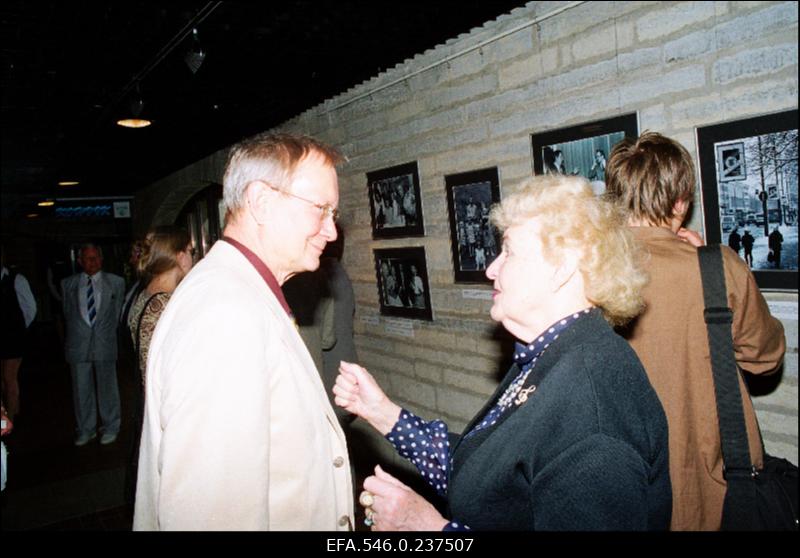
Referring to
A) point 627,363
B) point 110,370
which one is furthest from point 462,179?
point 110,370

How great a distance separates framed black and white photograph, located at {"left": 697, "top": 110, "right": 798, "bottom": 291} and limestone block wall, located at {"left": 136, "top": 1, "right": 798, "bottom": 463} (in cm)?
7

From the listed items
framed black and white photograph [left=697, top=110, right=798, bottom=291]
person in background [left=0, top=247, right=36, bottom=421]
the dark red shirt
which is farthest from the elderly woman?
person in background [left=0, top=247, right=36, bottom=421]

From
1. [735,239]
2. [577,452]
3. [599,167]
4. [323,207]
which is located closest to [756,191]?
[735,239]

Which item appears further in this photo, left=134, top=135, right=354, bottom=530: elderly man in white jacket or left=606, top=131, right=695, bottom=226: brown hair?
left=606, top=131, right=695, bottom=226: brown hair

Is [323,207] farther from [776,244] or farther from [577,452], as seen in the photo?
[776,244]

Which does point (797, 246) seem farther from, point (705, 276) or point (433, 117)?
point (433, 117)

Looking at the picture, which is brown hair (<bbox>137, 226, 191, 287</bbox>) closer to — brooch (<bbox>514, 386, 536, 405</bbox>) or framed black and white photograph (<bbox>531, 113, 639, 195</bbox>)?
framed black and white photograph (<bbox>531, 113, 639, 195</bbox>)

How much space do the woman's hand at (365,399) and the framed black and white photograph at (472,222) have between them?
5.78 feet

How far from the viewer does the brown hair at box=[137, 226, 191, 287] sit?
316cm

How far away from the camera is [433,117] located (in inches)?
148

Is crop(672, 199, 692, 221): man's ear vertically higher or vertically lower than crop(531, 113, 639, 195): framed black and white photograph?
lower

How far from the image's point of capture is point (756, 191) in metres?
2.21

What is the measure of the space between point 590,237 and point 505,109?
199cm

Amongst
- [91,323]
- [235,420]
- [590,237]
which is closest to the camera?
[235,420]
